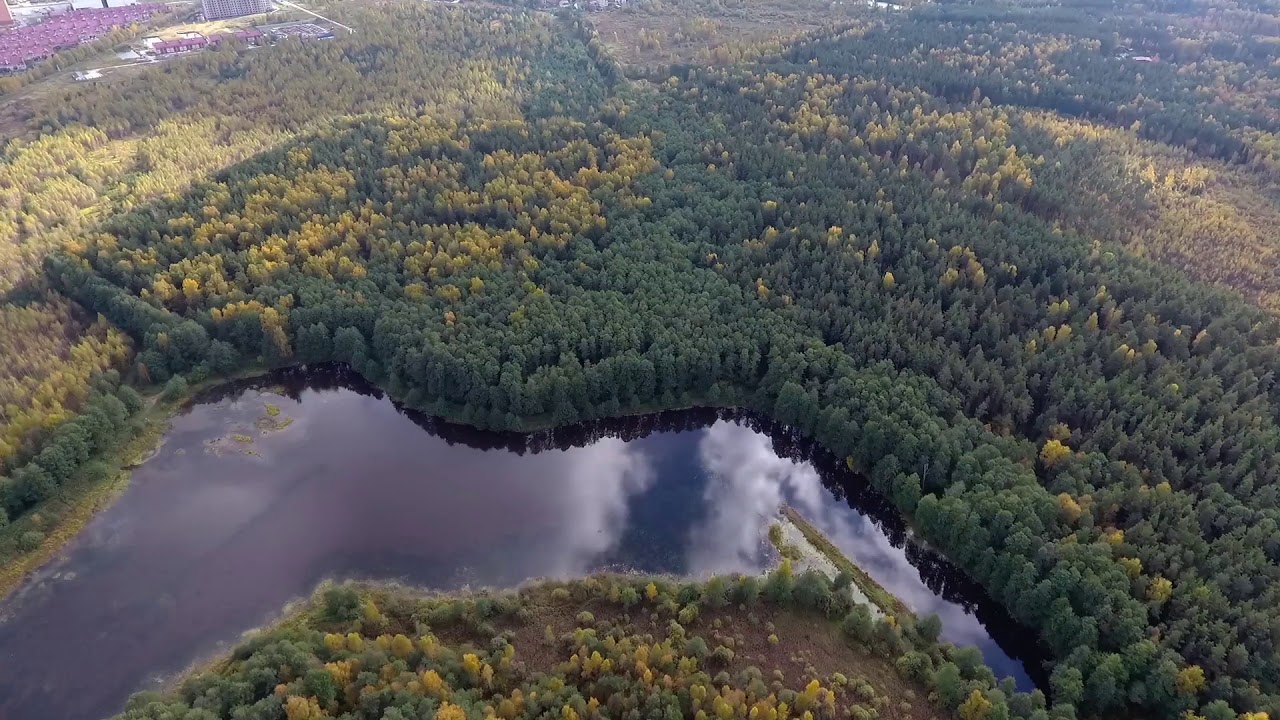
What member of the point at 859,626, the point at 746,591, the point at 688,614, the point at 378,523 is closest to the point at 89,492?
the point at 378,523

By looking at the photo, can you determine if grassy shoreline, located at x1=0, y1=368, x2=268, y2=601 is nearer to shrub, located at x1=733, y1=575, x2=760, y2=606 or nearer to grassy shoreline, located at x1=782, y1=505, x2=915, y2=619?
shrub, located at x1=733, y1=575, x2=760, y2=606

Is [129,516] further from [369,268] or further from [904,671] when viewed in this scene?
[904,671]

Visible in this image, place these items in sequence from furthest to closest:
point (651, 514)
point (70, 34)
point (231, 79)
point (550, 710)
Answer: point (70, 34) → point (231, 79) → point (651, 514) → point (550, 710)

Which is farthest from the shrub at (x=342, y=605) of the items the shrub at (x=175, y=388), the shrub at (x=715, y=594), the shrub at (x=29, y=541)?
the shrub at (x=175, y=388)

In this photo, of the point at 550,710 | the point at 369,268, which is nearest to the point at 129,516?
the point at 369,268

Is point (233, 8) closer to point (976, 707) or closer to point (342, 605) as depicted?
point (342, 605)

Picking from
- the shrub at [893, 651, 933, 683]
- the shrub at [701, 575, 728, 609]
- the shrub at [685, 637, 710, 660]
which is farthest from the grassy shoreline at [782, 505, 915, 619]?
the shrub at [685, 637, 710, 660]

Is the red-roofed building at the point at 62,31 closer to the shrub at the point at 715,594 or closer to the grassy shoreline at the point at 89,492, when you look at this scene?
the grassy shoreline at the point at 89,492
